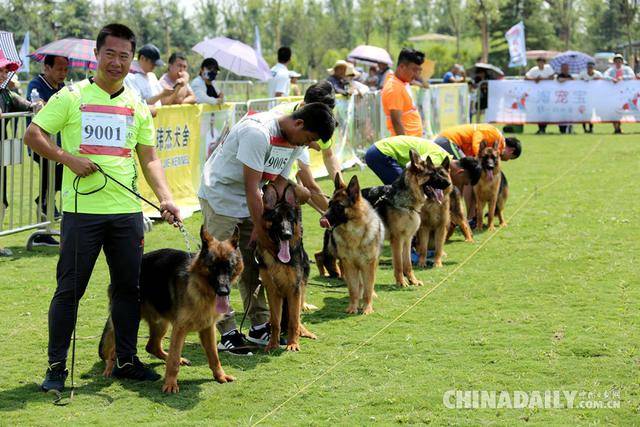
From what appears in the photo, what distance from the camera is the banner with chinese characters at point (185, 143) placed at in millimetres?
12117

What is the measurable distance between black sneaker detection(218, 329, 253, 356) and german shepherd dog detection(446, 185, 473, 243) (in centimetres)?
475

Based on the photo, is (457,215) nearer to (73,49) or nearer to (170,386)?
(73,49)

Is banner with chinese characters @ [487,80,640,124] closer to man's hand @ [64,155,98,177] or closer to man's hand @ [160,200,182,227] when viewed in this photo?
man's hand @ [160,200,182,227]

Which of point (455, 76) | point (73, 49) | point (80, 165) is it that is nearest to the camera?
point (80, 165)

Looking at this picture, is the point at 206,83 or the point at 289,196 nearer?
the point at 289,196

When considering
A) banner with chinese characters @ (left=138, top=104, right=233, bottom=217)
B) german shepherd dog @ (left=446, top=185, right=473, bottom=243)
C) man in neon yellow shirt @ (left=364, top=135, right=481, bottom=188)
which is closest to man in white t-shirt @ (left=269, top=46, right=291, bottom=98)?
banner with chinese characters @ (left=138, top=104, right=233, bottom=217)

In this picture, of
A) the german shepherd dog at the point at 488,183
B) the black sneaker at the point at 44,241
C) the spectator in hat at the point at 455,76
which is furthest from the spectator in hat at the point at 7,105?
the spectator in hat at the point at 455,76

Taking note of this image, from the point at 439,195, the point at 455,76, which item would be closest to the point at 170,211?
the point at 439,195

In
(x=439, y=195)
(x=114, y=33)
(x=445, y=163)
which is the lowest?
(x=439, y=195)

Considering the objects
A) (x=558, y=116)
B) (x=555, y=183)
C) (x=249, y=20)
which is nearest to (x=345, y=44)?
(x=249, y=20)

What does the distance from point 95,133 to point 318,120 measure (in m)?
1.47

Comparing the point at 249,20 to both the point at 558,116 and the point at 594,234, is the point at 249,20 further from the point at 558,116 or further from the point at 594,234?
the point at 594,234

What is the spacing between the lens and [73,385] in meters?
5.46

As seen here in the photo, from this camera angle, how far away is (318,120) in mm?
5812
